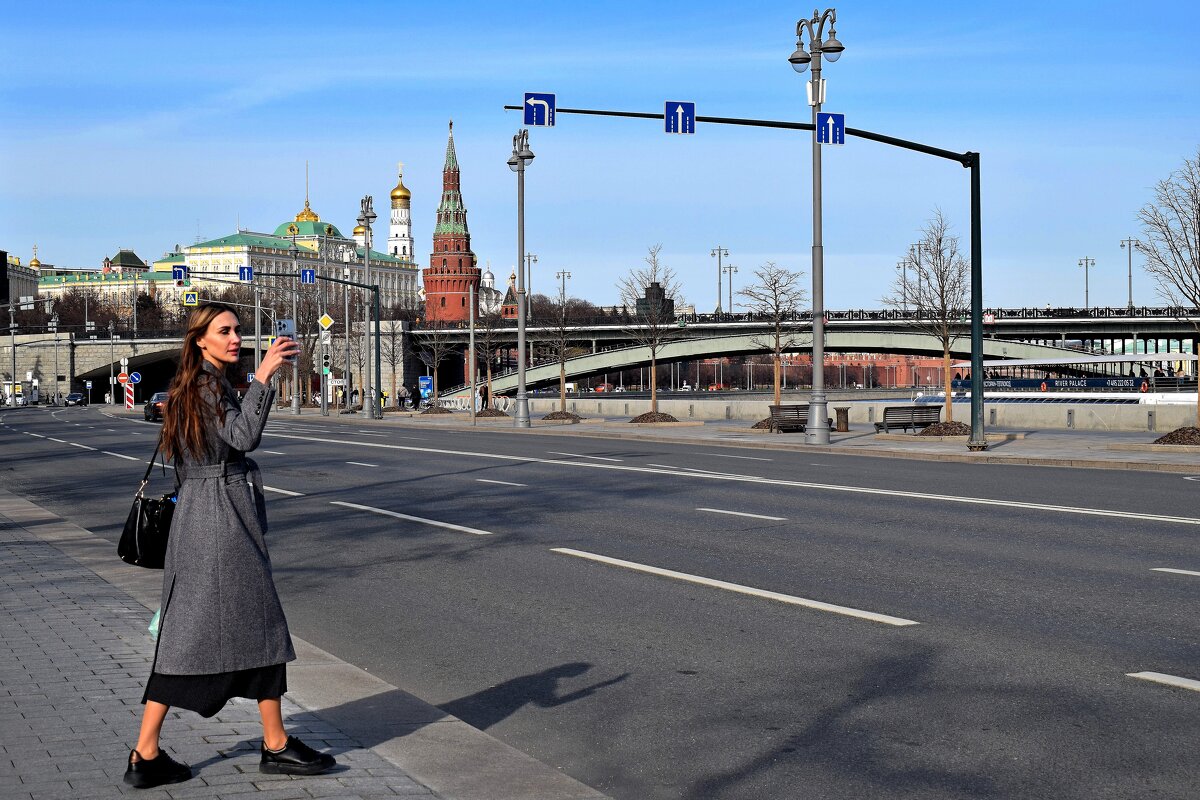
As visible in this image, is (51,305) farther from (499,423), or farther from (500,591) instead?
(500,591)

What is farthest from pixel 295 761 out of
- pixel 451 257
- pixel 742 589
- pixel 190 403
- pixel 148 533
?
pixel 451 257

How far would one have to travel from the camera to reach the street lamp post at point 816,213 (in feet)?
90.9

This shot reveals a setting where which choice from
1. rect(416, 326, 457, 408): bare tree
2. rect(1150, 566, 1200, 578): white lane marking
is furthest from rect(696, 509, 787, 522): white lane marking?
rect(416, 326, 457, 408): bare tree

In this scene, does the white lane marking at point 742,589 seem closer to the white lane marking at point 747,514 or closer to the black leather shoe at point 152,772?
the white lane marking at point 747,514

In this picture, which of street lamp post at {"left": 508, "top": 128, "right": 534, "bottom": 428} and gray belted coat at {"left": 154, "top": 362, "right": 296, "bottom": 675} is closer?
gray belted coat at {"left": 154, "top": 362, "right": 296, "bottom": 675}

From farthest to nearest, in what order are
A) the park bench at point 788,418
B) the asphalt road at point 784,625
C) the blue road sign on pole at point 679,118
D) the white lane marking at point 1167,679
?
the park bench at point 788,418
the blue road sign on pole at point 679,118
the white lane marking at point 1167,679
the asphalt road at point 784,625

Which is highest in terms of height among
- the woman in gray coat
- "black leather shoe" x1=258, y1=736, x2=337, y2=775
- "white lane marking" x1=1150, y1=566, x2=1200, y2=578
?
the woman in gray coat

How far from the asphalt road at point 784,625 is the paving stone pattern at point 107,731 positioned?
942mm

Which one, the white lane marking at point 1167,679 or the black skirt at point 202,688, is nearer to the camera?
the black skirt at point 202,688

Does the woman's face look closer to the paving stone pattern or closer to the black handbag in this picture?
the black handbag

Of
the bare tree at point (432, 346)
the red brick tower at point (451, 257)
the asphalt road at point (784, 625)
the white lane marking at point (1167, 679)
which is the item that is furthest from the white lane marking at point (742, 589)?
the red brick tower at point (451, 257)

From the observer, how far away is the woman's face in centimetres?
477

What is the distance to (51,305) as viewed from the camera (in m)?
182

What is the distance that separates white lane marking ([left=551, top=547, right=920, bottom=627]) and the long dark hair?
4.88 metres
